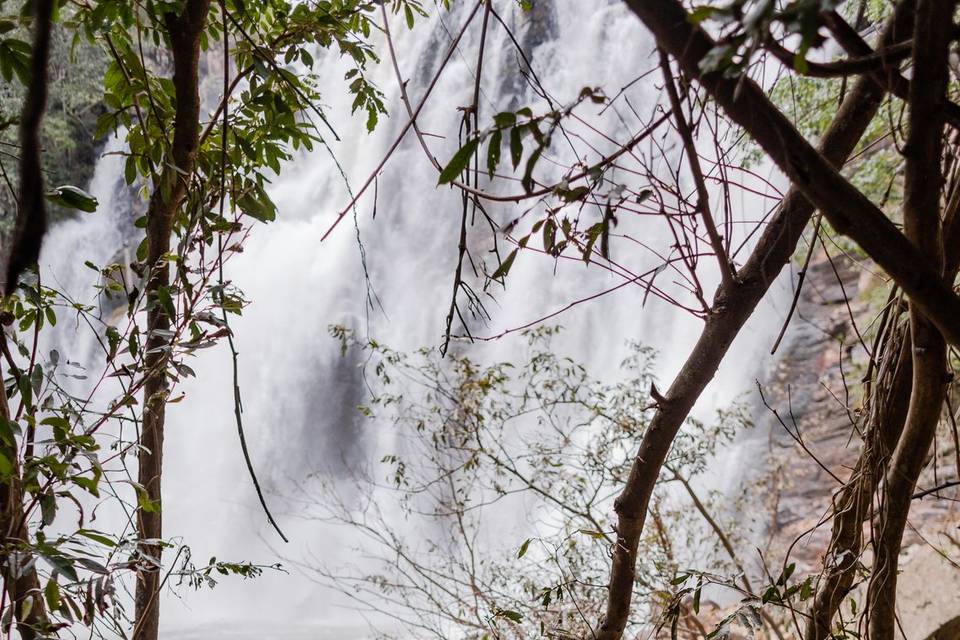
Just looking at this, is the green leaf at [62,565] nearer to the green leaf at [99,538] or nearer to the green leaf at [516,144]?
the green leaf at [99,538]

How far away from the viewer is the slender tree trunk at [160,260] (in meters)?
1.01

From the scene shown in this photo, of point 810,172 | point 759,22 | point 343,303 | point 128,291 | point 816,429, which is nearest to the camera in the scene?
point 759,22

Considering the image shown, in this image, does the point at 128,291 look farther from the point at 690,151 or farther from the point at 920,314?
the point at 920,314

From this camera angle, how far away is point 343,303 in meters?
8.20

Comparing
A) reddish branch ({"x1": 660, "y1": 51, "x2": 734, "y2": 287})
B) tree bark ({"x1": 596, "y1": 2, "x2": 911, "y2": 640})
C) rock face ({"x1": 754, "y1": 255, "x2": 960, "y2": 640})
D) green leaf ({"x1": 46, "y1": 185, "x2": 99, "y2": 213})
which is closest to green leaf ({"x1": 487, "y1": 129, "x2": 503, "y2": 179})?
reddish branch ({"x1": 660, "y1": 51, "x2": 734, "y2": 287})

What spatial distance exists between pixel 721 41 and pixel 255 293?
8.47m

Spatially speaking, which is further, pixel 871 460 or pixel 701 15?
pixel 871 460

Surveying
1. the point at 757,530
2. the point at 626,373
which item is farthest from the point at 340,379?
the point at 757,530

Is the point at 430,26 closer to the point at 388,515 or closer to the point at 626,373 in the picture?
the point at 626,373

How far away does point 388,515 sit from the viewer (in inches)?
286

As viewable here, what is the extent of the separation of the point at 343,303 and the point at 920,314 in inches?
303

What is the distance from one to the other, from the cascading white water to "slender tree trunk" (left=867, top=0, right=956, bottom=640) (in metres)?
6.01

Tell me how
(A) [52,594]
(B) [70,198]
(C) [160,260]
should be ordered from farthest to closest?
(C) [160,260]
(B) [70,198]
(A) [52,594]

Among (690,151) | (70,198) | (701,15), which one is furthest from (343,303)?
(701,15)
